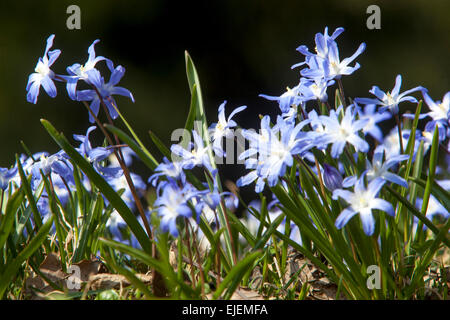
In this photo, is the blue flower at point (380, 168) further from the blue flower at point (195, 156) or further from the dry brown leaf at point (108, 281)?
the dry brown leaf at point (108, 281)

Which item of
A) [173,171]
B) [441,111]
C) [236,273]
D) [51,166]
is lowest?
[236,273]

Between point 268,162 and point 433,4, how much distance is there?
13.4ft

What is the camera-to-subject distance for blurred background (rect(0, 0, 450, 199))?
4.20 meters

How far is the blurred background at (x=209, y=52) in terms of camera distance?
4203 millimetres

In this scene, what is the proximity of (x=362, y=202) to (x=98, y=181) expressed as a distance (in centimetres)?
63

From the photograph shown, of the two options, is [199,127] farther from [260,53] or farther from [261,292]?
[260,53]

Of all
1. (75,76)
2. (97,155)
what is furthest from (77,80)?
(97,155)

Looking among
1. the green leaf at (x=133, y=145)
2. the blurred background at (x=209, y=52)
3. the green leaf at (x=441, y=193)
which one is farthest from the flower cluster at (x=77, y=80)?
the blurred background at (x=209, y=52)

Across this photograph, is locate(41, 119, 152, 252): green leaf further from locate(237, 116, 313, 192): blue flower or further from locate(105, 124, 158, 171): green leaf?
locate(237, 116, 313, 192): blue flower

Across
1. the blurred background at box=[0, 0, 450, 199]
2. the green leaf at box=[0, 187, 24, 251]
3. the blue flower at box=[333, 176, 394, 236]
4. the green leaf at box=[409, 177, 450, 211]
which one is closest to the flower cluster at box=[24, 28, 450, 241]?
the blue flower at box=[333, 176, 394, 236]

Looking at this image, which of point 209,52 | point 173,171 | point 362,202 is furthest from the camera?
point 209,52

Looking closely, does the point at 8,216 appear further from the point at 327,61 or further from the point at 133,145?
the point at 327,61

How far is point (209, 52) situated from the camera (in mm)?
4582

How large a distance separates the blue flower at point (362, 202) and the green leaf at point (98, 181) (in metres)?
0.50
